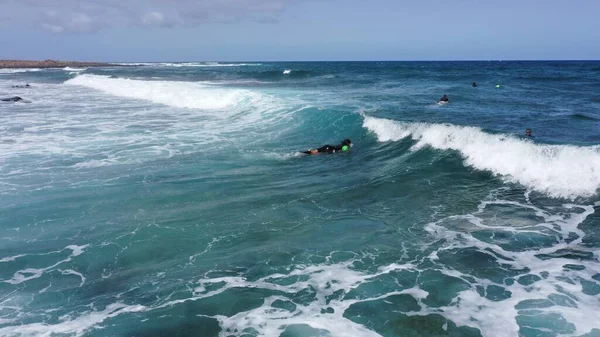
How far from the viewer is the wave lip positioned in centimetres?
1332

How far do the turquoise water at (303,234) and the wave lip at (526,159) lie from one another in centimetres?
6

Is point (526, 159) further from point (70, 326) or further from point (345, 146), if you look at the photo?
point (70, 326)

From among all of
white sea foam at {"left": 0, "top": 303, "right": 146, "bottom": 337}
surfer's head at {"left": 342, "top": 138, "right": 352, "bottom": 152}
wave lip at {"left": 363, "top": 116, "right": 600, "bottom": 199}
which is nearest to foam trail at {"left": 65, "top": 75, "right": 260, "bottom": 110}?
surfer's head at {"left": 342, "top": 138, "right": 352, "bottom": 152}

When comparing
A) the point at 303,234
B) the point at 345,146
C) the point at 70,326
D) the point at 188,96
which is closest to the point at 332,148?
the point at 345,146

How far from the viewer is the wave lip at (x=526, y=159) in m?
13.3

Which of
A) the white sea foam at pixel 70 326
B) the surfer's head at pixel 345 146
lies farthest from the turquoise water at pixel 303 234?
the surfer's head at pixel 345 146

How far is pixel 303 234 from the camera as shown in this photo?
10688 mm

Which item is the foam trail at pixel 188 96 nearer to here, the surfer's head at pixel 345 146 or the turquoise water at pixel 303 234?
the turquoise water at pixel 303 234

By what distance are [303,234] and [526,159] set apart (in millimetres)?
9012

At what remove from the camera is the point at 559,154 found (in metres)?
14.4

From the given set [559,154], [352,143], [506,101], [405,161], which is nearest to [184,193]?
[405,161]

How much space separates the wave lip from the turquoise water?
6 centimetres

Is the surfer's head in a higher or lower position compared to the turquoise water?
higher

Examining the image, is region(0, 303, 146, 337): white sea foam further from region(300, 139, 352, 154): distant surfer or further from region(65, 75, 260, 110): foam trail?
region(65, 75, 260, 110): foam trail
